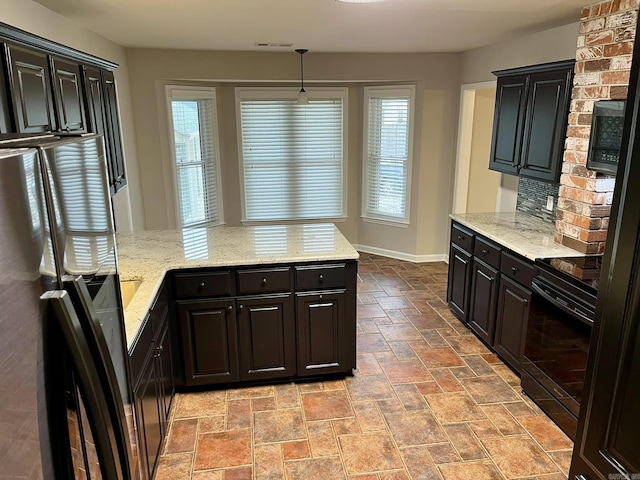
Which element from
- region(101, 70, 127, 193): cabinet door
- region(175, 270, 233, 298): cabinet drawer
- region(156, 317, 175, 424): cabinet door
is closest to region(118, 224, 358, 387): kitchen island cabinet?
region(175, 270, 233, 298): cabinet drawer

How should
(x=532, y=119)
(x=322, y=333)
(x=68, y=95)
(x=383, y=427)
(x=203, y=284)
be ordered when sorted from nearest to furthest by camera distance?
1. (x=68, y=95)
2. (x=383, y=427)
3. (x=203, y=284)
4. (x=322, y=333)
5. (x=532, y=119)

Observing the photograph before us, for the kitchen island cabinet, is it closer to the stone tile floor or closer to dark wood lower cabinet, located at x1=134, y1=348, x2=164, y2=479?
the stone tile floor

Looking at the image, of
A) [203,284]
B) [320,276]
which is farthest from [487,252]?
[203,284]

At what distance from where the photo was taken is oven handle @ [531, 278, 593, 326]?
8.48 ft

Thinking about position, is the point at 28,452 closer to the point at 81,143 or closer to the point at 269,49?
the point at 81,143

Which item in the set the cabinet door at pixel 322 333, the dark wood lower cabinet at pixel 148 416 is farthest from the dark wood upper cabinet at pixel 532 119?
the dark wood lower cabinet at pixel 148 416

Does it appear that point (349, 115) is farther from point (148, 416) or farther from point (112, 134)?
point (148, 416)

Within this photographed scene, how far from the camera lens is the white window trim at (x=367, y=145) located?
575 cm

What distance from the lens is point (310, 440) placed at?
2.85 meters

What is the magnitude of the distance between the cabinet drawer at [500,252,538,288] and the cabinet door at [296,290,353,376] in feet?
4.14

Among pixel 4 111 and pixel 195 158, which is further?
pixel 195 158

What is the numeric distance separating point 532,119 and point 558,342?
1.80 m

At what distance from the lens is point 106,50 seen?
167 inches

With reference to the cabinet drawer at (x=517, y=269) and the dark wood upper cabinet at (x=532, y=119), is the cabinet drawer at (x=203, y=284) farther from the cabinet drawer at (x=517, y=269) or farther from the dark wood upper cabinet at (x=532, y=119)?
the dark wood upper cabinet at (x=532, y=119)
